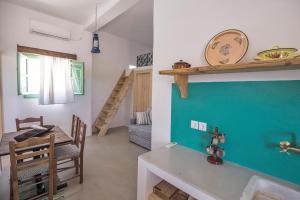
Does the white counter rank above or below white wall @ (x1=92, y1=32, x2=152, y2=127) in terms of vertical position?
below

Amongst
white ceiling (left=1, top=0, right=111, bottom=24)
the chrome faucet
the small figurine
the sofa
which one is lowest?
the sofa

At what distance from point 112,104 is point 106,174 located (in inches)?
107

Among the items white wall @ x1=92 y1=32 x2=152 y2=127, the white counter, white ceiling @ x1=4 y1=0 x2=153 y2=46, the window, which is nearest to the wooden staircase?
white wall @ x1=92 y1=32 x2=152 y2=127

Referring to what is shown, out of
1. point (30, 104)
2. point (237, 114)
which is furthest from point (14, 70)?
point (237, 114)

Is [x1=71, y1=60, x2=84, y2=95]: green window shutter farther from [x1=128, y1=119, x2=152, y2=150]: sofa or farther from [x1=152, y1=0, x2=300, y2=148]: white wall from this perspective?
[x1=152, y1=0, x2=300, y2=148]: white wall

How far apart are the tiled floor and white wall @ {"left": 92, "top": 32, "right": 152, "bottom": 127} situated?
1634mm

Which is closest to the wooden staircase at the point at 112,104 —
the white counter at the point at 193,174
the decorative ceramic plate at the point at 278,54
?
the white counter at the point at 193,174

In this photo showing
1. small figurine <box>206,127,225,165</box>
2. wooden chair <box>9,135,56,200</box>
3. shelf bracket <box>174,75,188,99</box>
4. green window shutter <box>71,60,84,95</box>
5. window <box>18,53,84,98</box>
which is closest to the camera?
small figurine <box>206,127,225,165</box>

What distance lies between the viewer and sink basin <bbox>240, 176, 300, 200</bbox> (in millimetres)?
963

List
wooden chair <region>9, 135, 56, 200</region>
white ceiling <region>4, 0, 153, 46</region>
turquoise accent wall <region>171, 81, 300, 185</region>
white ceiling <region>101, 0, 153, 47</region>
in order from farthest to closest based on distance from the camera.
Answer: white ceiling <region>101, 0, 153, 47</region> < white ceiling <region>4, 0, 153, 46</region> < wooden chair <region>9, 135, 56, 200</region> < turquoise accent wall <region>171, 81, 300, 185</region>

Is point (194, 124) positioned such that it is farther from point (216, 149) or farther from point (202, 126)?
point (216, 149)

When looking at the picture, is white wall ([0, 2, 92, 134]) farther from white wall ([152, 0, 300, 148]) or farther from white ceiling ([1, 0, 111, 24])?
white wall ([152, 0, 300, 148])

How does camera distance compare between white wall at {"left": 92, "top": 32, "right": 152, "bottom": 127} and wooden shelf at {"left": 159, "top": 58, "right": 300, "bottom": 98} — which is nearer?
wooden shelf at {"left": 159, "top": 58, "right": 300, "bottom": 98}

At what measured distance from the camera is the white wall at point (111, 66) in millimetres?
4910
